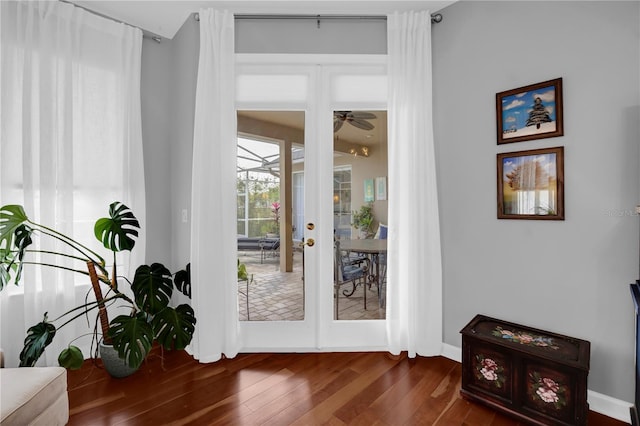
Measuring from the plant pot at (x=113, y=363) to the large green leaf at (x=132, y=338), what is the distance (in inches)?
11.2

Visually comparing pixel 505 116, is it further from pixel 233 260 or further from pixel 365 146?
pixel 233 260

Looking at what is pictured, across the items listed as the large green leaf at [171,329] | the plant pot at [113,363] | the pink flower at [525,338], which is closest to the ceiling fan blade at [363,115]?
the pink flower at [525,338]

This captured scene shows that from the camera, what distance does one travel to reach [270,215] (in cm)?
261

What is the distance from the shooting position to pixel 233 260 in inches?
95.6

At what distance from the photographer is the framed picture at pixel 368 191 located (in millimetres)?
2578

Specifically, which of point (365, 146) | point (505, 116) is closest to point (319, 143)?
point (365, 146)

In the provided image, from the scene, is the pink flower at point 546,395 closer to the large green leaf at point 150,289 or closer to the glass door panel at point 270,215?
the glass door panel at point 270,215

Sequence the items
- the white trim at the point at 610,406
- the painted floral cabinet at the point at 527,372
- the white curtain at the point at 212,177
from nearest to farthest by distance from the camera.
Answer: the painted floral cabinet at the point at 527,372, the white trim at the point at 610,406, the white curtain at the point at 212,177

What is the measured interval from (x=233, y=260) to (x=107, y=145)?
4.59 feet

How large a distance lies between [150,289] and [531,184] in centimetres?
267

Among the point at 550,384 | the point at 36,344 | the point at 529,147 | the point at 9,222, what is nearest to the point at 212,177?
the point at 9,222

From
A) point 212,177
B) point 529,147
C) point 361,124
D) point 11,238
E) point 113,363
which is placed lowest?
point 113,363

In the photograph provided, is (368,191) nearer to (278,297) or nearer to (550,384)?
(278,297)

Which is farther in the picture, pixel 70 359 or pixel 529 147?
pixel 529 147
